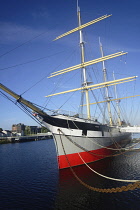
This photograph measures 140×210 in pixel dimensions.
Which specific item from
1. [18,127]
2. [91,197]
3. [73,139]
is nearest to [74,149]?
[73,139]

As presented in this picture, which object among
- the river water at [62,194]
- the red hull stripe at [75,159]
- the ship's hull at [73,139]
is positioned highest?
the ship's hull at [73,139]

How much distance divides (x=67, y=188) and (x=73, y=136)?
17.8 feet

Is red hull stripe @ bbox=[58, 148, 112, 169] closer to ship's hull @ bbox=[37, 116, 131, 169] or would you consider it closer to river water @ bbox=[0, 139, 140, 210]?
ship's hull @ bbox=[37, 116, 131, 169]

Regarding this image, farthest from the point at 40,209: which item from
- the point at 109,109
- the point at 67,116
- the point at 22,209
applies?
the point at 109,109

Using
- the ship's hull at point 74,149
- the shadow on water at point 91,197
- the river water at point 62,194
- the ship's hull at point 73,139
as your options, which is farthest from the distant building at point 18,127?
the shadow on water at point 91,197

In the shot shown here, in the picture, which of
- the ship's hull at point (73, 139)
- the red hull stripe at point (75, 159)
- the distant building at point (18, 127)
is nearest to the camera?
the ship's hull at point (73, 139)

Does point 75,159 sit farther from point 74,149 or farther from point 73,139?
point 73,139

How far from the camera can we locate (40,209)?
857cm

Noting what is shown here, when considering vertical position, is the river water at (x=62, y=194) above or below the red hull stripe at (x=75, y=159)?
below

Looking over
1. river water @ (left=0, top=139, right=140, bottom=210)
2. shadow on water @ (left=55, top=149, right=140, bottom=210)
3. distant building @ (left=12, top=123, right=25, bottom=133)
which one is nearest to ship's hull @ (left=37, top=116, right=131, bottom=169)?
river water @ (left=0, top=139, right=140, bottom=210)

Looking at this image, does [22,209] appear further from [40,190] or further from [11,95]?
[11,95]

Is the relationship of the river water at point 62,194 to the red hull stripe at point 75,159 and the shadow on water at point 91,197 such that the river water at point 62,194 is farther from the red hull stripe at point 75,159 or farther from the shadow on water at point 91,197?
the red hull stripe at point 75,159

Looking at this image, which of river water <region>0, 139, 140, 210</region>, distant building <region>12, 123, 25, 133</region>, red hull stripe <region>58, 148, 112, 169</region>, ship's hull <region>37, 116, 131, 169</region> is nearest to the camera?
river water <region>0, 139, 140, 210</region>

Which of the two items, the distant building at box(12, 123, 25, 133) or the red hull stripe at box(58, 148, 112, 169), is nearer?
the red hull stripe at box(58, 148, 112, 169)
